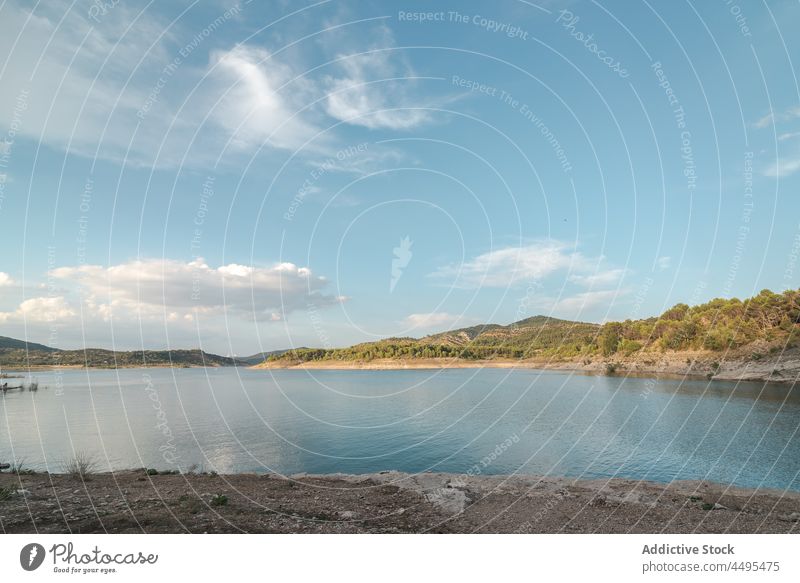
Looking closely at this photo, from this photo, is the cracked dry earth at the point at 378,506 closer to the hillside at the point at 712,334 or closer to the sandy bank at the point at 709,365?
the sandy bank at the point at 709,365

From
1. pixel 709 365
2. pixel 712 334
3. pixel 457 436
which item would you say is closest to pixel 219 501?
pixel 457 436

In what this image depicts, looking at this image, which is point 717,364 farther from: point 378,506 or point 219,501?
point 219,501

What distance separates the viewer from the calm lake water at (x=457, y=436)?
1222 inches

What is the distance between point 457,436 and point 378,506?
2773 cm

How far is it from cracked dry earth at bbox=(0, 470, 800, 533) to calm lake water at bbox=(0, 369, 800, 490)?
7.42 metres

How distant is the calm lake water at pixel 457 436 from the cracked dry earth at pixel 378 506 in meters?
7.42

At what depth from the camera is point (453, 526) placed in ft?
50.8

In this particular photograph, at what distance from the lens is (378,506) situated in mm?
18328

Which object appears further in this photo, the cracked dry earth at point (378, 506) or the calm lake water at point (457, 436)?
the calm lake water at point (457, 436)

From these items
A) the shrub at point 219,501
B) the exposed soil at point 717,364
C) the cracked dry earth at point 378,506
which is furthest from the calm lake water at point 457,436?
the shrub at point 219,501

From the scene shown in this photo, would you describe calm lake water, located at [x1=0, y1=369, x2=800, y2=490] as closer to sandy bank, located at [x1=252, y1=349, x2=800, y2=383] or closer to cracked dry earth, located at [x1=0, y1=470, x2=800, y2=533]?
cracked dry earth, located at [x1=0, y1=470, x2=800, y2=533]

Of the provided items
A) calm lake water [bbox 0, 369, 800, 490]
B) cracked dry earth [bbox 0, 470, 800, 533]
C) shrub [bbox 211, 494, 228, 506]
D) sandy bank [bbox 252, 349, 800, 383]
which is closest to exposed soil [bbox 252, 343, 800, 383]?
sandy bank [bbox 252, 349, 800, 383]

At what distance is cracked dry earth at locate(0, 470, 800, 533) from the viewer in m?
14.6

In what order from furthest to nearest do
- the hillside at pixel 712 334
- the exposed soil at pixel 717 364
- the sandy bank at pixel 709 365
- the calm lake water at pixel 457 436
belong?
the hillside at pixel 712 334, the exposed soil at pixel 717 364, the sandy bank at pixel 709 365, the calm lake water at pixel 457 436
